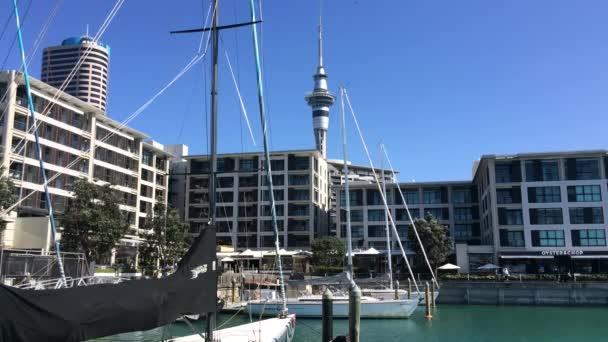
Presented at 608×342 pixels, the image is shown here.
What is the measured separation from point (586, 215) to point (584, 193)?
127 inches

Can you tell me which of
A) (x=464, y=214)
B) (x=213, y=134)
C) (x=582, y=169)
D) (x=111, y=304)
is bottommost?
(x=111, y=304)

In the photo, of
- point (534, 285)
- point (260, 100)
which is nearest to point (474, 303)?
point (534, 285)

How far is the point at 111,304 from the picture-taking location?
10930 mm

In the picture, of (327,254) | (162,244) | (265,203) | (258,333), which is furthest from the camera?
(265,203)

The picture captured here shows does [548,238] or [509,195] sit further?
[509,195]

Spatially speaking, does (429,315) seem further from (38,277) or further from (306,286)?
(38,277)

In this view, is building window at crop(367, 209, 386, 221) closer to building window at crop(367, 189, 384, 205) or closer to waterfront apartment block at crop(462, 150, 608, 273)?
building window at crop(367, 189, 384, 205)

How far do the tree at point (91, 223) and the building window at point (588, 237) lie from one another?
62.1 m

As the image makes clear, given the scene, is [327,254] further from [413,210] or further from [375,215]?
[413,210]

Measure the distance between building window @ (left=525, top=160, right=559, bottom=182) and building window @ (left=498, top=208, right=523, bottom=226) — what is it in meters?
5.25

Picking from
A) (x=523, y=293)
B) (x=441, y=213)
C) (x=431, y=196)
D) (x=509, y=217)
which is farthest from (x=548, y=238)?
(x=431, y=196)

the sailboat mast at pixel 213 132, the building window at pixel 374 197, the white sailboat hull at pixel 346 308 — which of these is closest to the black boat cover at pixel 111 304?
the sailboat mast at pixel 213 132

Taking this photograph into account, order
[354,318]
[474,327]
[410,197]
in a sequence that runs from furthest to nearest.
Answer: [410,197]
[474,327]
[354,318]

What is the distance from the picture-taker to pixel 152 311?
11891mm
